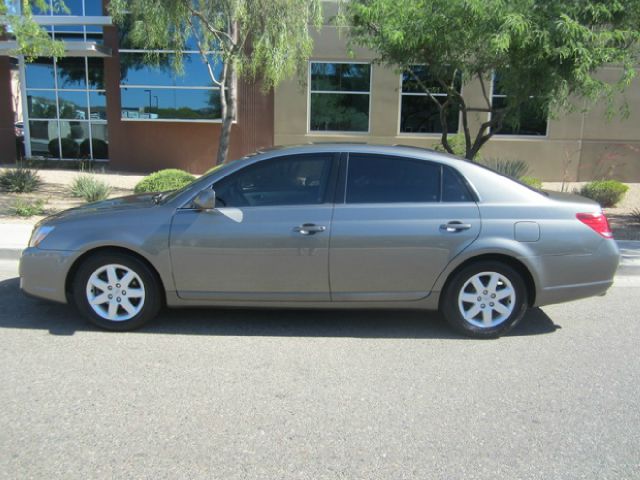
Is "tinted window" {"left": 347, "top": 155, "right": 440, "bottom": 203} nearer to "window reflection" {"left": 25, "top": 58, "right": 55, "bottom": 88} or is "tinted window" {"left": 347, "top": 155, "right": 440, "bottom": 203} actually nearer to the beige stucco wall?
the beige stucco wall

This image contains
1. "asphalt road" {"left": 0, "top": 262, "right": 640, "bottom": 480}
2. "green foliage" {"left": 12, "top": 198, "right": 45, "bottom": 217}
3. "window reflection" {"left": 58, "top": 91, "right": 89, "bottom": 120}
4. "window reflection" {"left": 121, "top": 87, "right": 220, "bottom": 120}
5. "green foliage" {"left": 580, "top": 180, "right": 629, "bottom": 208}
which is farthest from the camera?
"window reflection" {"left": 58, "top": 91, "right": 89, "bottom": 120}

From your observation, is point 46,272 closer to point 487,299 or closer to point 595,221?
point 487,299

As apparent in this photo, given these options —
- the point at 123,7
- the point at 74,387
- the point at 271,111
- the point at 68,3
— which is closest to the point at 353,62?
the point at 271,111

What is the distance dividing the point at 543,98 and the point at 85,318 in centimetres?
676

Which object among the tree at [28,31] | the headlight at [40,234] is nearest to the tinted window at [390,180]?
the headlight at [40,234]

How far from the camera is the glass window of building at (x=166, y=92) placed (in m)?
16.8

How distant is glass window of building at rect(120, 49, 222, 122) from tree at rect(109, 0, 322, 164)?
392 centimetres

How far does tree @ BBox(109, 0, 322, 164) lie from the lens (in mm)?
11531

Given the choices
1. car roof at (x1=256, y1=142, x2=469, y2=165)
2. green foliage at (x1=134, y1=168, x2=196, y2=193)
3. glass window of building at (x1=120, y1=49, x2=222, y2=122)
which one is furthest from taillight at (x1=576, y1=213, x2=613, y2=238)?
glass window of building at (x1=120, y1=49, x2=222, y2=122)

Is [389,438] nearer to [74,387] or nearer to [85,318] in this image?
[74,387]

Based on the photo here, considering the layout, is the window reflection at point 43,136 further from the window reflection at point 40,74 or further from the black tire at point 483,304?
the black tire at point 483,304

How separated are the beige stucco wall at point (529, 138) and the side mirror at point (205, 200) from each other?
38.8 ft

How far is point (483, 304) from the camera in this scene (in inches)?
196

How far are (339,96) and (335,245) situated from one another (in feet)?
41.3
